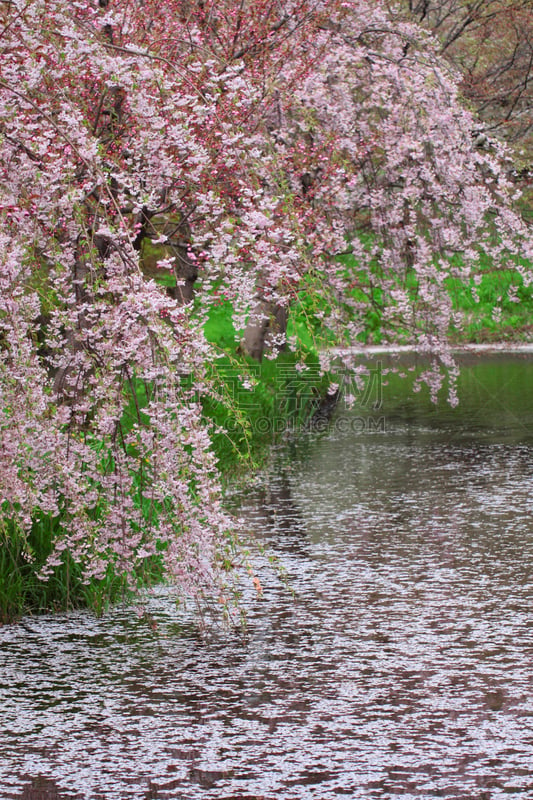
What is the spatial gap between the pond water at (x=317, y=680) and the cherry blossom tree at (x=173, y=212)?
46cm

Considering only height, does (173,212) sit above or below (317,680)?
above

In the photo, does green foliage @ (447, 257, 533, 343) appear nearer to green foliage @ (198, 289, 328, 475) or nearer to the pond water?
green foliage @ (198, 289, 328, 475)

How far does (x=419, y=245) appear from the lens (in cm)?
1198

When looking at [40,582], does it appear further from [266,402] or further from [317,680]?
[266,402]

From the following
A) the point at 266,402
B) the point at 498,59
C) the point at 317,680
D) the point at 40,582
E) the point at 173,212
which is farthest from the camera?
the point at 498,59

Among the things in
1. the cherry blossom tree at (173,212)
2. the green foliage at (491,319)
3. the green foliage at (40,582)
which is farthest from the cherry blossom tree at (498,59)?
the green foliage at (40,582)

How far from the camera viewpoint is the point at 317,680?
5.69m

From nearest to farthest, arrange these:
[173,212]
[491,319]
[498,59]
Result: [173,212] → [498,59] → [491,319]

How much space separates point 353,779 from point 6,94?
4.18 meters

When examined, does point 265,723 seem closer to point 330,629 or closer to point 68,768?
point 68,768

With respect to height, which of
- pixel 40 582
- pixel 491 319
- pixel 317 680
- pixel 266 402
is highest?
Answer: pixel 491 319

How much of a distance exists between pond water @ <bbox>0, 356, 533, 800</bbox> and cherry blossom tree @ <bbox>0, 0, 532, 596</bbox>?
0.46m

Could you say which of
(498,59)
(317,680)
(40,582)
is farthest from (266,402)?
(498,59)

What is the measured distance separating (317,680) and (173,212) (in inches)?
197
